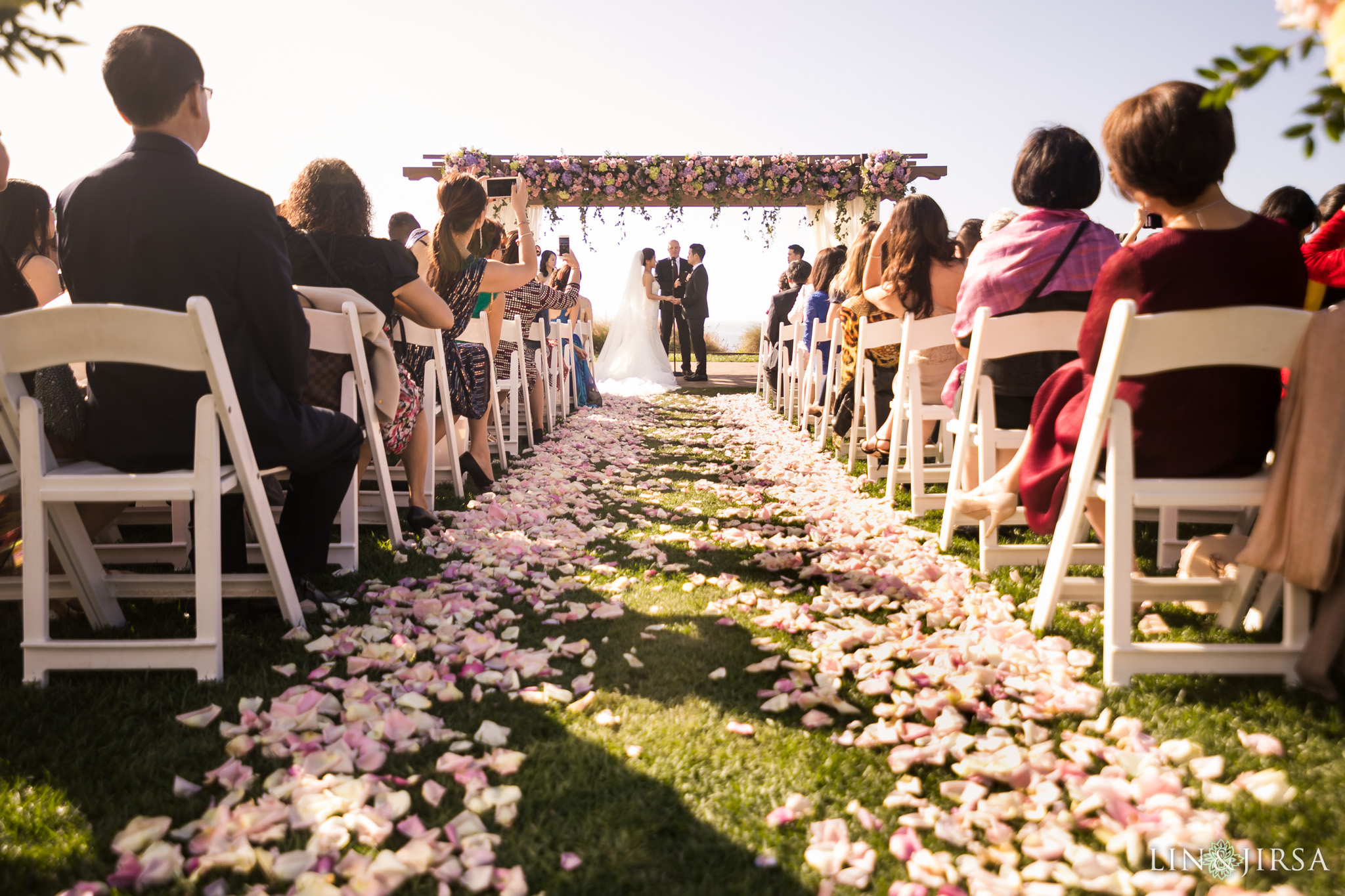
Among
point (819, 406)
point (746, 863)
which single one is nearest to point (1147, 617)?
point (746, 863)

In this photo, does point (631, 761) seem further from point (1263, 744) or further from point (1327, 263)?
point (1327, 263)

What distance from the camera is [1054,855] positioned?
1463 millimetres

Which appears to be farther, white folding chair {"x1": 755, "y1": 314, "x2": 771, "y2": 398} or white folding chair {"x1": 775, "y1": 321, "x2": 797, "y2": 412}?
white folding chair {"x1": 755, "y1": 314, "x2": 771, "y2": 398}

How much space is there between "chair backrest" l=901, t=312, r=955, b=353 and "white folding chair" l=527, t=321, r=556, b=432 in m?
4.06

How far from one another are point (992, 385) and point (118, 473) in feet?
9.62

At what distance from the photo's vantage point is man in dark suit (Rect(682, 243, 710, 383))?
13883 millimetres

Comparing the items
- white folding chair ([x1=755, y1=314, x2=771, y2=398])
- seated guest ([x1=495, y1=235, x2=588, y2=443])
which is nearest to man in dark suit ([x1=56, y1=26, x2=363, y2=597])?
seated guest ([x1=495, y1=235, x2=588, y2=443])

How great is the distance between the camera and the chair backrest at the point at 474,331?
4.90 metres

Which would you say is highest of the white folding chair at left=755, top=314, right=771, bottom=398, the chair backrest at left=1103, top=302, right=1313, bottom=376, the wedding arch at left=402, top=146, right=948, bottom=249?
the wedding arch at left=402, top=146, right=948, bottom=249

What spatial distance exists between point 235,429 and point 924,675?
1924 millimetres

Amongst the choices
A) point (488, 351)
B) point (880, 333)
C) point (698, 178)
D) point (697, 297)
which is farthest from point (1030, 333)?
point (697, 297)

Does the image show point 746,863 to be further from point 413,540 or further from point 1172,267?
point 413,540

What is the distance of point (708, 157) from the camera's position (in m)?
12.3

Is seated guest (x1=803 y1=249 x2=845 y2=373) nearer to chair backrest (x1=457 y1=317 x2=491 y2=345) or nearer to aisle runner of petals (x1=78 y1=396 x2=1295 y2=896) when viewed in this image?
chair backrest (x1=457 y1=317 x2=491 y2=345)
